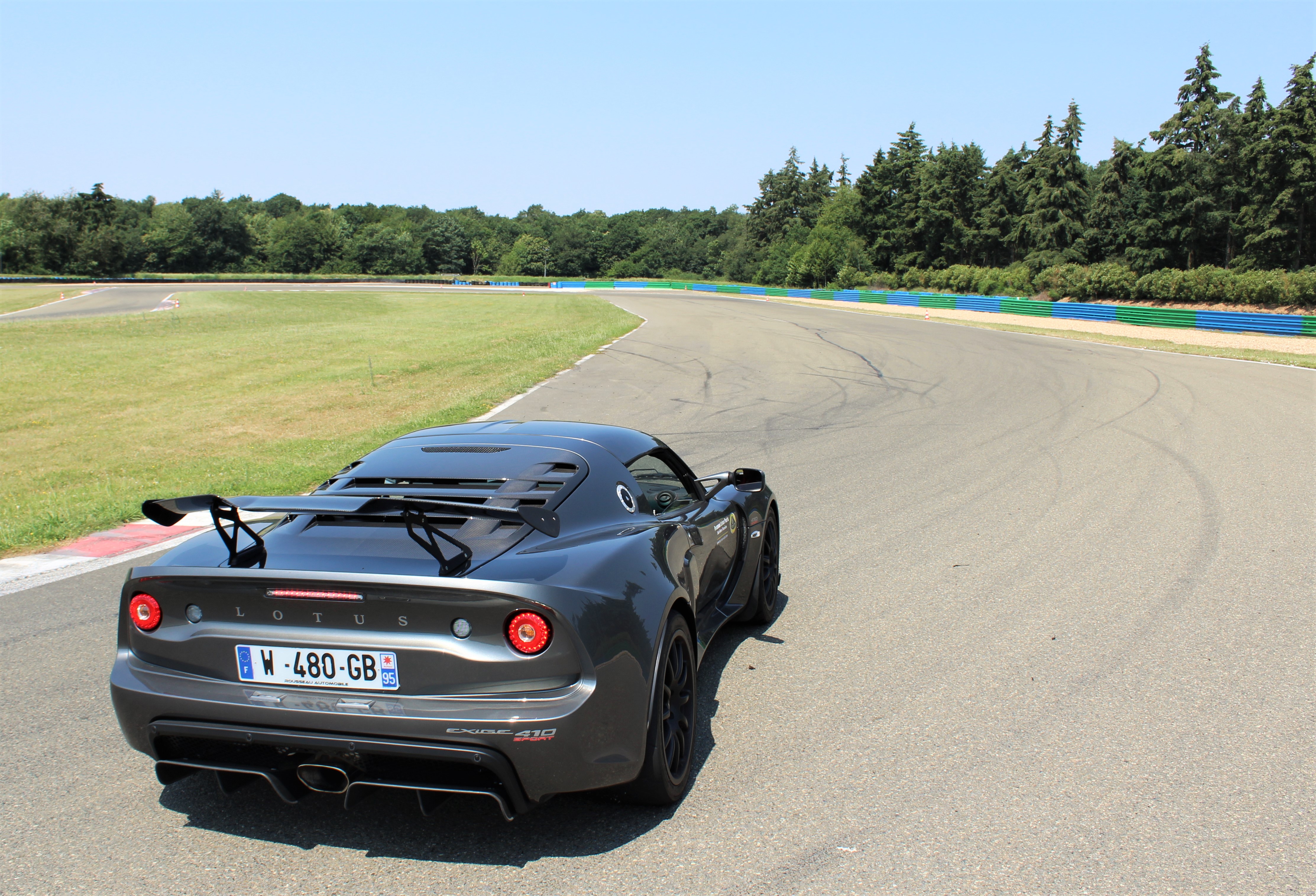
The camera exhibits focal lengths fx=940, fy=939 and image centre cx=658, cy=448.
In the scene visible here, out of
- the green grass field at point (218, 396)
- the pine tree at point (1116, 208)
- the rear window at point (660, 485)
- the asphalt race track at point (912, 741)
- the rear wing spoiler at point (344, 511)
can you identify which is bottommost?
the green grass field at point (218, 396)

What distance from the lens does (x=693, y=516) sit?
4.33 m

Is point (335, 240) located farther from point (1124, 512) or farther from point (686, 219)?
point (1124, 512)

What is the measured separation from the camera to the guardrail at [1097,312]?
103 feet

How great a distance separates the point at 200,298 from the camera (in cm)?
5788

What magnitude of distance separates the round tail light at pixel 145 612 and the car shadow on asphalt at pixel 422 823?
0.70 m

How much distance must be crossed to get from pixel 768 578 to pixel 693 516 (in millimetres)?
1246

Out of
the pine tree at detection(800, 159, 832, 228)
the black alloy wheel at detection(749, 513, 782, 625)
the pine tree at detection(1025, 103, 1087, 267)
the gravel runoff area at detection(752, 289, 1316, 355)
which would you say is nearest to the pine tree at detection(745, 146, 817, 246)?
the pine tree at detection(800, 159, 832, 228)

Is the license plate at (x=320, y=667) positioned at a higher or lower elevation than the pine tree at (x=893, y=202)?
lower

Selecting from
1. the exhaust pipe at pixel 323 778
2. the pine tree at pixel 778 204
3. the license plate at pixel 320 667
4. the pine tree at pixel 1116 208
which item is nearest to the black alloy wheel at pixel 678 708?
the license plate at pixel 320 667

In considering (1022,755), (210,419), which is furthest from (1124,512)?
(210,419)

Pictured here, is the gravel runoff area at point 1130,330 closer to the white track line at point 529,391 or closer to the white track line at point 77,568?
the white track line at point 529,391

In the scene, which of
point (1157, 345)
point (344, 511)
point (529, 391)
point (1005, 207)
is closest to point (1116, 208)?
point (1005, 207)

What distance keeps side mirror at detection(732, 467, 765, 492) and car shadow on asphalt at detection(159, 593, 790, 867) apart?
171cm

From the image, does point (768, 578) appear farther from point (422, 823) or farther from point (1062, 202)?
point (1062, 202)
